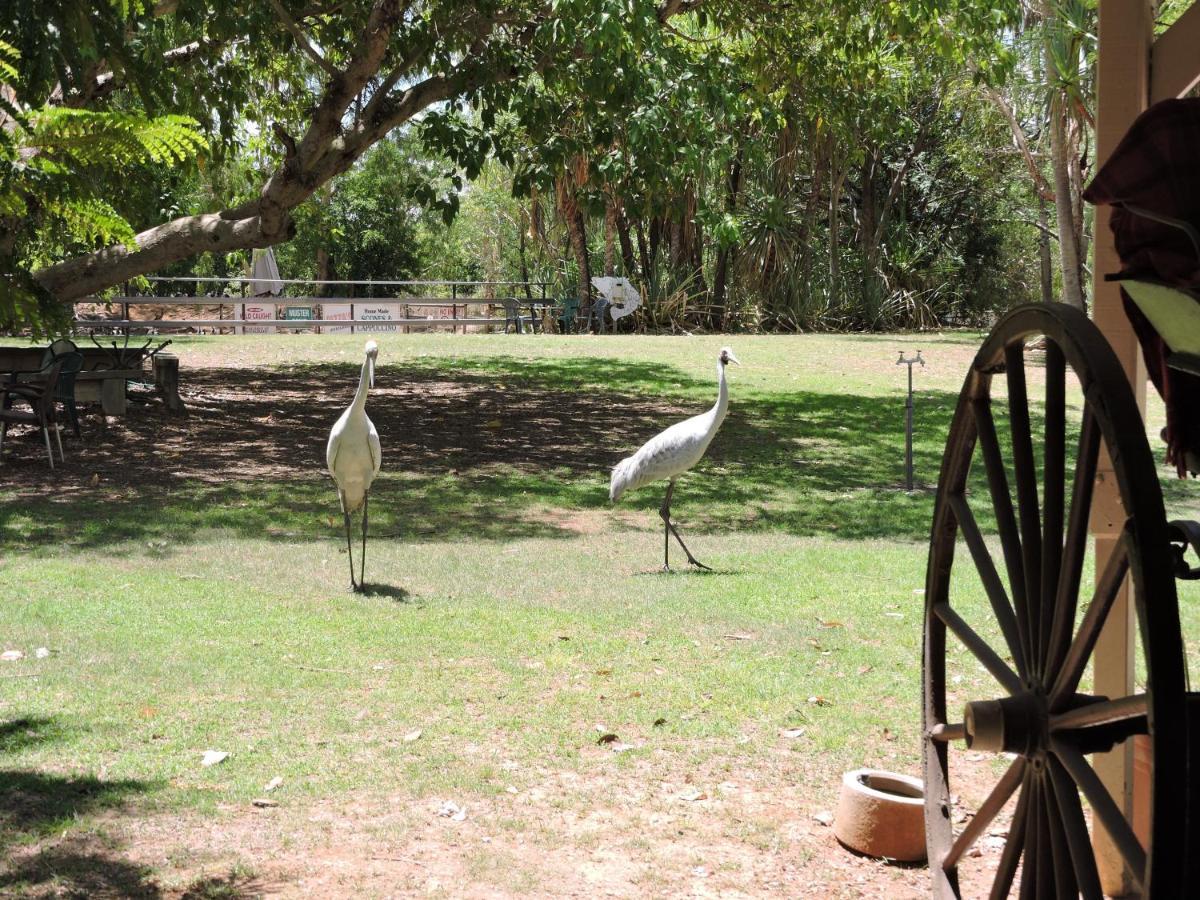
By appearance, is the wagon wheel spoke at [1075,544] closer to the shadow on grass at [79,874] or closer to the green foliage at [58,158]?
the green foliage at [58,158]

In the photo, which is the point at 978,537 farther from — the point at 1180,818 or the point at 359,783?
the point at 359,783

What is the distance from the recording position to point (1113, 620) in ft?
12.5

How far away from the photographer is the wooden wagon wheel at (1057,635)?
6.88 ft

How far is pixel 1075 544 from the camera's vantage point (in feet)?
8.41

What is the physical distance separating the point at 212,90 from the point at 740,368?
1017 cm

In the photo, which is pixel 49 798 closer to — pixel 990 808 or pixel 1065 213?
pixel 990 808

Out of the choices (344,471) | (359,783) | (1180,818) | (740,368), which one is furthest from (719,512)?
(740,368)

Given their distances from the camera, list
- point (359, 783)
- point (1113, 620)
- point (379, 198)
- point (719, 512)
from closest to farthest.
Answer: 1. point (1113, 620)
2. point (359, 783)
3. point (719, 512)
4. point (379, 198)

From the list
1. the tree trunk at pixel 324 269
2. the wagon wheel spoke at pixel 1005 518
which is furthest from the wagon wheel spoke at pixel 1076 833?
the tree trunk at pixel 324 269

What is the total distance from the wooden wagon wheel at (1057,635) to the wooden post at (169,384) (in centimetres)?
1433

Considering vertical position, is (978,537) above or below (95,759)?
above

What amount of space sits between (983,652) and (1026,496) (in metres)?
0.43

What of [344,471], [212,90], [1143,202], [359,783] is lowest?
[359,783]

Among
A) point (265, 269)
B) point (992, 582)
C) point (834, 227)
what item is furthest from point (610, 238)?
point (992, 582)
